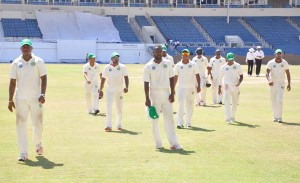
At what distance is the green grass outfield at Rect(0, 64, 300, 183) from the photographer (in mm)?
10359

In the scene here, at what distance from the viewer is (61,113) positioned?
20172 mm

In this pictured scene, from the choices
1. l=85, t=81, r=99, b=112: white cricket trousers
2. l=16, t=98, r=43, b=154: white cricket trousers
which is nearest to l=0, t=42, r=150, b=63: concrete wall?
l=85, t=81, r=99, b=112: white cricket trousers

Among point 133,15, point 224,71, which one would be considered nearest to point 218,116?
point 224,71

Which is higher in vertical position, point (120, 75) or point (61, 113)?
point (120, 75)

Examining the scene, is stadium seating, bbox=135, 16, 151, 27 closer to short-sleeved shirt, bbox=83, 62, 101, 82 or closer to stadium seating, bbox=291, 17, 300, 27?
stadium seating, bbox=291, 17, 300, 27

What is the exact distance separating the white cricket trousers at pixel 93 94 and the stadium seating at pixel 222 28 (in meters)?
51.8

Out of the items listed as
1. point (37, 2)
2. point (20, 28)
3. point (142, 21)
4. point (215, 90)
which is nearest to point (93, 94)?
point (215, 90)

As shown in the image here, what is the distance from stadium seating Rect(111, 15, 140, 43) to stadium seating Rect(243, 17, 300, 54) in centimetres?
1621

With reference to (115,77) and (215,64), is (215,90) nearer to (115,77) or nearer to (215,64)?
(215,64)

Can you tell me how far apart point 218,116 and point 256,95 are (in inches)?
345

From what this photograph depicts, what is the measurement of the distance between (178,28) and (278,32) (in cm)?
1294

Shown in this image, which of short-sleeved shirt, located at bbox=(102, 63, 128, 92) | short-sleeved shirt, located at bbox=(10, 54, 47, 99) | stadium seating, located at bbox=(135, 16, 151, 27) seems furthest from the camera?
stadium seating, located at bbox=(135, 16, 151, 27)

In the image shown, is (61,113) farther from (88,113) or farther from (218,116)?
(218,116)

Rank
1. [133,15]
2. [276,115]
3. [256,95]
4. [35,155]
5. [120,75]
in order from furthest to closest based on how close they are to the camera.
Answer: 1. [133,15]
2. [256,95]
3. [276,115]
4. [120,75]
5. [35,155]
